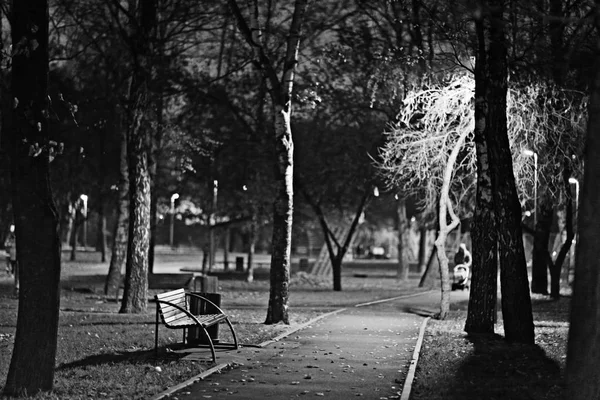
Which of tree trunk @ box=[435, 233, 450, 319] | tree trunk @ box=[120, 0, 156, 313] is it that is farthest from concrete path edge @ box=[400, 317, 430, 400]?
tree trunk @ box=[120, 0, 156, 313]

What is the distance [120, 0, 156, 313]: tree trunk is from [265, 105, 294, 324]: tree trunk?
3591mm

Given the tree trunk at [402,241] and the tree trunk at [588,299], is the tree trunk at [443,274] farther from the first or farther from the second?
the tree trunk at [402,241]

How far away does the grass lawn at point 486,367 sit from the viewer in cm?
1123

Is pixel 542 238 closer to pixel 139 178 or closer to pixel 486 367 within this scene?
pixel 139 178

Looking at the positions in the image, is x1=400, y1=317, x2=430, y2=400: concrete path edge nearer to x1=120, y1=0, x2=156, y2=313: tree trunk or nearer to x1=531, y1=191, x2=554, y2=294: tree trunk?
x1=120, y1=0, x2=156, y2=313: tree trunk

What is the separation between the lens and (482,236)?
18.4m

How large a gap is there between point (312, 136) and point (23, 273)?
1146 inches

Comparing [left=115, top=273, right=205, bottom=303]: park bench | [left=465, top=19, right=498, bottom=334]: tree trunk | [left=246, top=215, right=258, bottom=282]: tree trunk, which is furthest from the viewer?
[left=246, top=215, right=258, bottom=282]: tree trunk

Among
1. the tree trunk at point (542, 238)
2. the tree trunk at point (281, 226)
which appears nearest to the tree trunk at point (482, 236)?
the tree trunk at point (281, 226)

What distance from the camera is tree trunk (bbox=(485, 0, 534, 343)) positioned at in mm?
16609

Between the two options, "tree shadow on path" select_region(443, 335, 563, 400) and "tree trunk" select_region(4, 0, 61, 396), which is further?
"tree shadow on path" select_region(443, 335, 563, 400)

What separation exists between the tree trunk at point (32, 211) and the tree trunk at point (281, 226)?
994 centimetres

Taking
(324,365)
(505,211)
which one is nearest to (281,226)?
(505,211)

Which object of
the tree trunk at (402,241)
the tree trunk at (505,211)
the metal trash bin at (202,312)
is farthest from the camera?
the tree trunk at (402,241)
